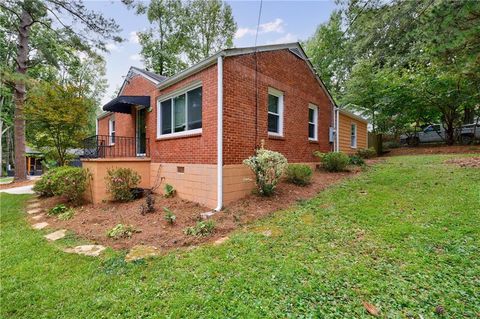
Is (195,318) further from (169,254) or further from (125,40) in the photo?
(125,40)

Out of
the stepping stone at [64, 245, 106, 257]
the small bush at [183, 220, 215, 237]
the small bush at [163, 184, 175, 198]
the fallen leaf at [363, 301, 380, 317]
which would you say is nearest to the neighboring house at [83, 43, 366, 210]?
the small bush at [163, 184, 175, 198]

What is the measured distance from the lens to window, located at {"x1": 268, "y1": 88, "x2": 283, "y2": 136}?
7.96 metres

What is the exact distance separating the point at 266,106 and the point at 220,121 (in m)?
2.14

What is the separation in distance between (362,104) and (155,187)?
1680 centimetres

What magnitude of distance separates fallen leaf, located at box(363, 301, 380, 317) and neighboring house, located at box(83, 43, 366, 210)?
3.90 meters

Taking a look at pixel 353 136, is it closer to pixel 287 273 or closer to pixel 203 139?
pixel 203 139

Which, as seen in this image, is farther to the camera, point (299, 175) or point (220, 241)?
point (299, 175)

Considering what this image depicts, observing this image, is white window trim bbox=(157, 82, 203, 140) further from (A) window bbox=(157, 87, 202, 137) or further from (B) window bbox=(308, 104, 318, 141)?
(B) window bbox=(308, 104, 318, 141)

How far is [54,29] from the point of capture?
11.8m

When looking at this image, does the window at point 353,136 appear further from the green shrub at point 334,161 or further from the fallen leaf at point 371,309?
the fallen leaf at point 371,309

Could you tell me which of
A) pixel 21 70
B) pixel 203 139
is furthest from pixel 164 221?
pixel 21 70

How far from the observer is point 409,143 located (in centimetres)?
1880

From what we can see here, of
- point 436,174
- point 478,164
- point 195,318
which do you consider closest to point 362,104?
point 478,164

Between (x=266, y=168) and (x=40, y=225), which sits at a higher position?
(x=266, y=168)
